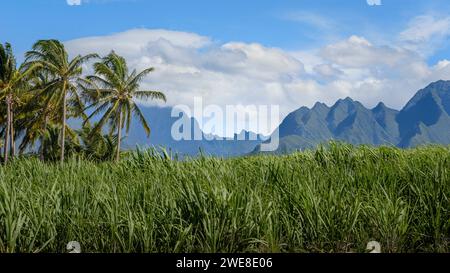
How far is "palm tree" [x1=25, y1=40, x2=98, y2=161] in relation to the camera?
137ft

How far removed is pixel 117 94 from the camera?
46.4 m

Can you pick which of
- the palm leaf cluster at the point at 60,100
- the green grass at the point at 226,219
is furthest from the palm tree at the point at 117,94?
the green grass at the point at 226,219

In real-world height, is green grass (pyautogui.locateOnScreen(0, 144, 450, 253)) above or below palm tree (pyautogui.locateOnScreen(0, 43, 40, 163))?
below

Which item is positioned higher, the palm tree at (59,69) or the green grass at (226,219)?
A: the palm tree at (59,69)

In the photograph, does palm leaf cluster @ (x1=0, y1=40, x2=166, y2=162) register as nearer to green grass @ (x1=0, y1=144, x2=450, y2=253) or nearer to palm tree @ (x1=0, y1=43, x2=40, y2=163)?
palm tree @ (x1=0, y1=43, x2=40, y2=163)

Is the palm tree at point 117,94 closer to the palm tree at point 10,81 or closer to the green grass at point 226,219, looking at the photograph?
the palm tree at point 10,81

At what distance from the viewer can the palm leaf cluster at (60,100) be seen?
4200 cm

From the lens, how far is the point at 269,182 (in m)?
8.42

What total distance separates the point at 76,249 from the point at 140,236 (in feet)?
2.55

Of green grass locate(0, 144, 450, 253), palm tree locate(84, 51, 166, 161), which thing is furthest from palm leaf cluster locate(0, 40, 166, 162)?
green grass locate(0, 144, 450, 253)

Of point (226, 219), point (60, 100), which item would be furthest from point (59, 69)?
point (226, 219)

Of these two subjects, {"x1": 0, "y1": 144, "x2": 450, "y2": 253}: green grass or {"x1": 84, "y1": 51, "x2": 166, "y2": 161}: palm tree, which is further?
{"x1": 84, "y1": 51, "x2": 166, "y2": 161}: palm tree
